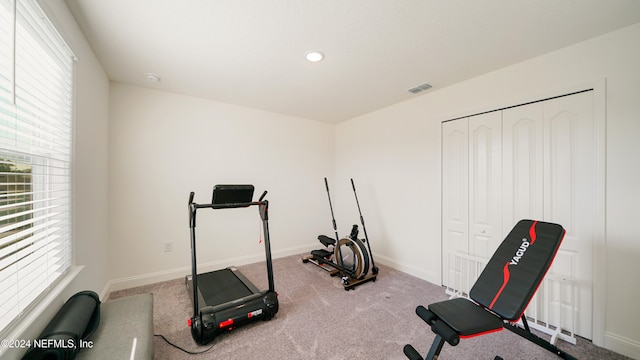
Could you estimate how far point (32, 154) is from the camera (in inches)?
50.8

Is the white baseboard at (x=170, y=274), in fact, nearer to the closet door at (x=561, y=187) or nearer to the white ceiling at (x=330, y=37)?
the white ceiling at (x=330, y=37)

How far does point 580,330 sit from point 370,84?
3.05m

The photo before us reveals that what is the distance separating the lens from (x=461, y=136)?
275 cm

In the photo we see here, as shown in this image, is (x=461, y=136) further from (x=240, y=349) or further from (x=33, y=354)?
(x=33, y=354)

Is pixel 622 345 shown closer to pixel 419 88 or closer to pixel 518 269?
pixel 518 269

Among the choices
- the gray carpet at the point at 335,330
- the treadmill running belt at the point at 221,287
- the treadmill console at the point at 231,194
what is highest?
the treadmill console at the point at 231,194

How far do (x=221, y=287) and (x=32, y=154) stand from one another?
197cm

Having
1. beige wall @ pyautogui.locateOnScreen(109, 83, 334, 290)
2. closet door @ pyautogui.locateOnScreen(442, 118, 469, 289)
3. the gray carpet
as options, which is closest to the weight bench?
the gray carpet

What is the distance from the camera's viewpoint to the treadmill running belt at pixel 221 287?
2.38m

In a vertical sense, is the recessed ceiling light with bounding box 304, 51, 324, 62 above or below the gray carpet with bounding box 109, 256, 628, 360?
above

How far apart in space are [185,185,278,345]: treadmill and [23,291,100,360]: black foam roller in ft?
2.14

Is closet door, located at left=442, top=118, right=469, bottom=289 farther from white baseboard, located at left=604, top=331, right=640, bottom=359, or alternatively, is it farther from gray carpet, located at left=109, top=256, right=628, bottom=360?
white baseboard, located at left=604, top=331, right=640, bottom=359

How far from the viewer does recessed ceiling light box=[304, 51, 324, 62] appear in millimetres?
2119

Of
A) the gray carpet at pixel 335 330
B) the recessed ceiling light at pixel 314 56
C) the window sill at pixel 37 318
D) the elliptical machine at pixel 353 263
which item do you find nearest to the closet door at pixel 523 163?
the gray carpet at pixel 335 330
